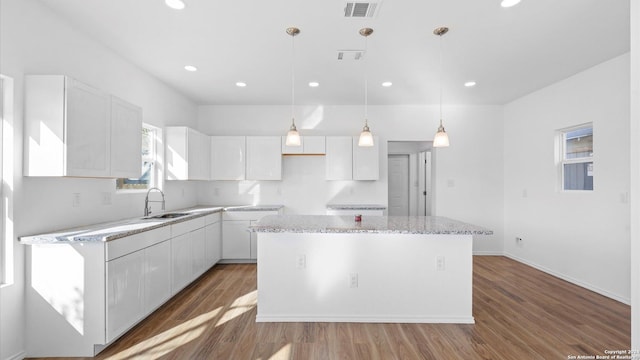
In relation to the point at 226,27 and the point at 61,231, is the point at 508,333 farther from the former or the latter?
the point at 61,231

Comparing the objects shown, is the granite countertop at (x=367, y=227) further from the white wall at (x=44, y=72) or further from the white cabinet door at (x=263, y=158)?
the white cabinet door at (x=263, y=158)

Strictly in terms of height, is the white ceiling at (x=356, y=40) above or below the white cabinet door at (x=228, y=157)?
above

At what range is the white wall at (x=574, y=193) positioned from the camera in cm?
320

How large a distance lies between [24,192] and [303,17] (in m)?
2.63

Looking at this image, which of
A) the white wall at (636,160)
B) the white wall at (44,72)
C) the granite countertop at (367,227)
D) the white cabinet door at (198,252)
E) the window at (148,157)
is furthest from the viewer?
the window at (148,157)

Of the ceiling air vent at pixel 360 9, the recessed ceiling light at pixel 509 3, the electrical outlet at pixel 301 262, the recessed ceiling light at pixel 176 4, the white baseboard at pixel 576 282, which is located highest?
the recessed ceiling light at pixel 509 3

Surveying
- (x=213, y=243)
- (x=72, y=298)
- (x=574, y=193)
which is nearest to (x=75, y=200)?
(x=72, y=298)

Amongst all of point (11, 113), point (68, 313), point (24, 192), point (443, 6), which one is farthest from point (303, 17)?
point (68, 313)

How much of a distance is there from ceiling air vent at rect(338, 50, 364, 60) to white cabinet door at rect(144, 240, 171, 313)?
111 inches

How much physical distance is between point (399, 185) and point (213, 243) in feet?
15.6

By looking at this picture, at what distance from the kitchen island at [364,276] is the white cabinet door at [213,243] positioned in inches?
68.3

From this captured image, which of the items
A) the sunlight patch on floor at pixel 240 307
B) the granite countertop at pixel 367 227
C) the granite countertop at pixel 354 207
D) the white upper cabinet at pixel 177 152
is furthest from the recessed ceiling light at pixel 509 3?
the white upper cabinet at pixel 177 152

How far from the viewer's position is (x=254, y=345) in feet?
7.57

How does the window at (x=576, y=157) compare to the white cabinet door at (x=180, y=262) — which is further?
the window at (x=576, y=157)
